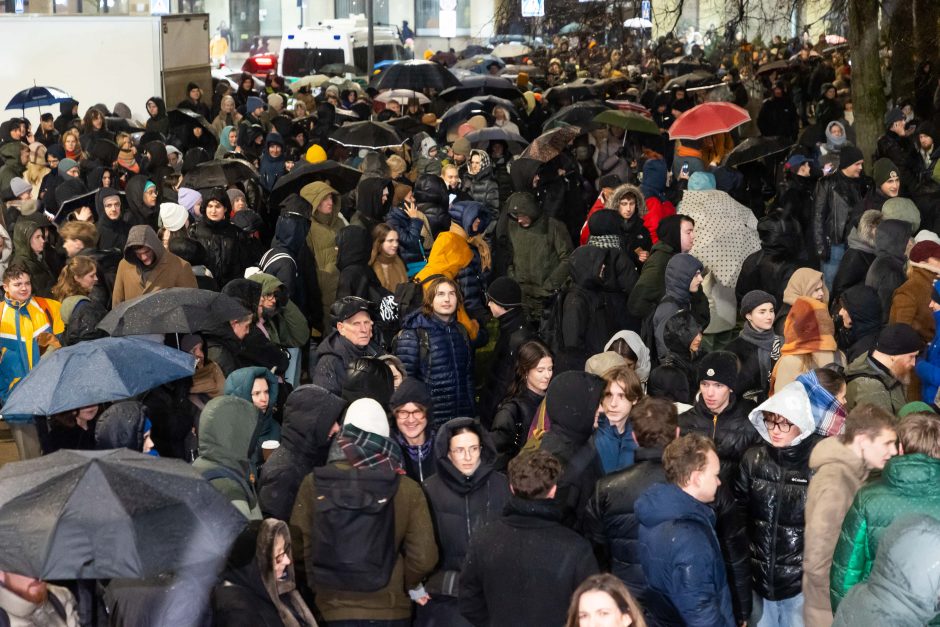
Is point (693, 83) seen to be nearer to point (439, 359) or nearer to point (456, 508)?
point (439, 359)

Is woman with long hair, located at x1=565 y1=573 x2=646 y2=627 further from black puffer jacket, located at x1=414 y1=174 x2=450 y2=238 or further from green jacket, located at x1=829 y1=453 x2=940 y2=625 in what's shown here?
black puffer jacket, located at x1=414 y1=174 x2=450 y2=238

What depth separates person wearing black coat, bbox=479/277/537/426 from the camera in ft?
28.9

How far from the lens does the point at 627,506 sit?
6.21 meters

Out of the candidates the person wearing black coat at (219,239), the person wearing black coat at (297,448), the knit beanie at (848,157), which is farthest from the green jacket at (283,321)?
the knit beanie at (848,157)

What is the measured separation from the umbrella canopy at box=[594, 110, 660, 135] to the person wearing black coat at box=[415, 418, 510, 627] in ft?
35.0

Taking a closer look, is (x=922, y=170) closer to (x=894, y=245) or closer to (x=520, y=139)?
(x=520, y=139)

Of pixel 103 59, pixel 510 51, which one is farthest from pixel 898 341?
pixel 510 51

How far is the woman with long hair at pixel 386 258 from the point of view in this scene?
10.9 m

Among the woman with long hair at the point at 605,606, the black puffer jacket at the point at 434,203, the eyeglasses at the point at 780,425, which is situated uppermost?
the black puffer jacket at the point at 434,203

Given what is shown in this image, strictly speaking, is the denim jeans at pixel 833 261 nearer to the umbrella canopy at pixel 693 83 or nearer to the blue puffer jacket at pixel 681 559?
the blue puffer jacket at pixel 681 559

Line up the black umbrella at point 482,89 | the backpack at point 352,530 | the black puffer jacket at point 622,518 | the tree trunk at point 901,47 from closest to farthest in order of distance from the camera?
the backpack at point 352,530 → the black puffer jacket at point 622,518 → the tree trunk at point 901,47 → the black umbrella at point 482,89

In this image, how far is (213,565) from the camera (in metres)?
5.46

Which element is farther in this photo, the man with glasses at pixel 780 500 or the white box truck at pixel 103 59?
the white box truck at pixel 103 59

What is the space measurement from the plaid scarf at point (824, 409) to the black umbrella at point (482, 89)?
1609 centimetres
